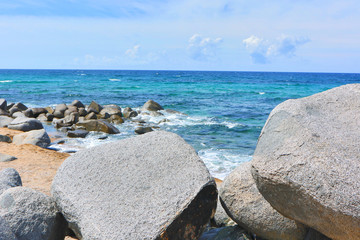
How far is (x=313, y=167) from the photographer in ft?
9.55

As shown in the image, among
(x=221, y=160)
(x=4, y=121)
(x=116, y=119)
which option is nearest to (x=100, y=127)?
(x=116, y=119)

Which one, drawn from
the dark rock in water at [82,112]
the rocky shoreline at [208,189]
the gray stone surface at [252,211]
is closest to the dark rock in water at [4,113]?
the dark rock in water at [82,112]

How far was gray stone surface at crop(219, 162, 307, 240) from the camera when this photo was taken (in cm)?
377

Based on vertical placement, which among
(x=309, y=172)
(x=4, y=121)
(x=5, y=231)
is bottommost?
(x=4, y=121)

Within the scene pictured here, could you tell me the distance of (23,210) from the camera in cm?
367

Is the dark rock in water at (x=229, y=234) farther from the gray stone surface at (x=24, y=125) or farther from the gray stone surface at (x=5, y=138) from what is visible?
the gray stone surface at (x=24, y=125)

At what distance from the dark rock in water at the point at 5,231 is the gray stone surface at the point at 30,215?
228mm

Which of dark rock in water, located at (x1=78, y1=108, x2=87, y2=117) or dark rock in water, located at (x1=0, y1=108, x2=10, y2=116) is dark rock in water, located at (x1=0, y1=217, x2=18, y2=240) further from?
dark rock in water, located at (x1=0, y1=108, x2=10, y2=116)

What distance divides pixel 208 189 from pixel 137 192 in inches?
29.1

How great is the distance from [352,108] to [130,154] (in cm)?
260

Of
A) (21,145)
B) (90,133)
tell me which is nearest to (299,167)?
(21,145)

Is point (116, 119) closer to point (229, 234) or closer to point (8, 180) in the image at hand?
point (8, 180)

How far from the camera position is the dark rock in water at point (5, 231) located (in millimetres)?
3187

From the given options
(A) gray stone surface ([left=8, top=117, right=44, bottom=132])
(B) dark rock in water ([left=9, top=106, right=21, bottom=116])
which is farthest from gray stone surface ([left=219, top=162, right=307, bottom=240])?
(B) dark rock in water ([left=9, top=106, right=21, bottom=116])
